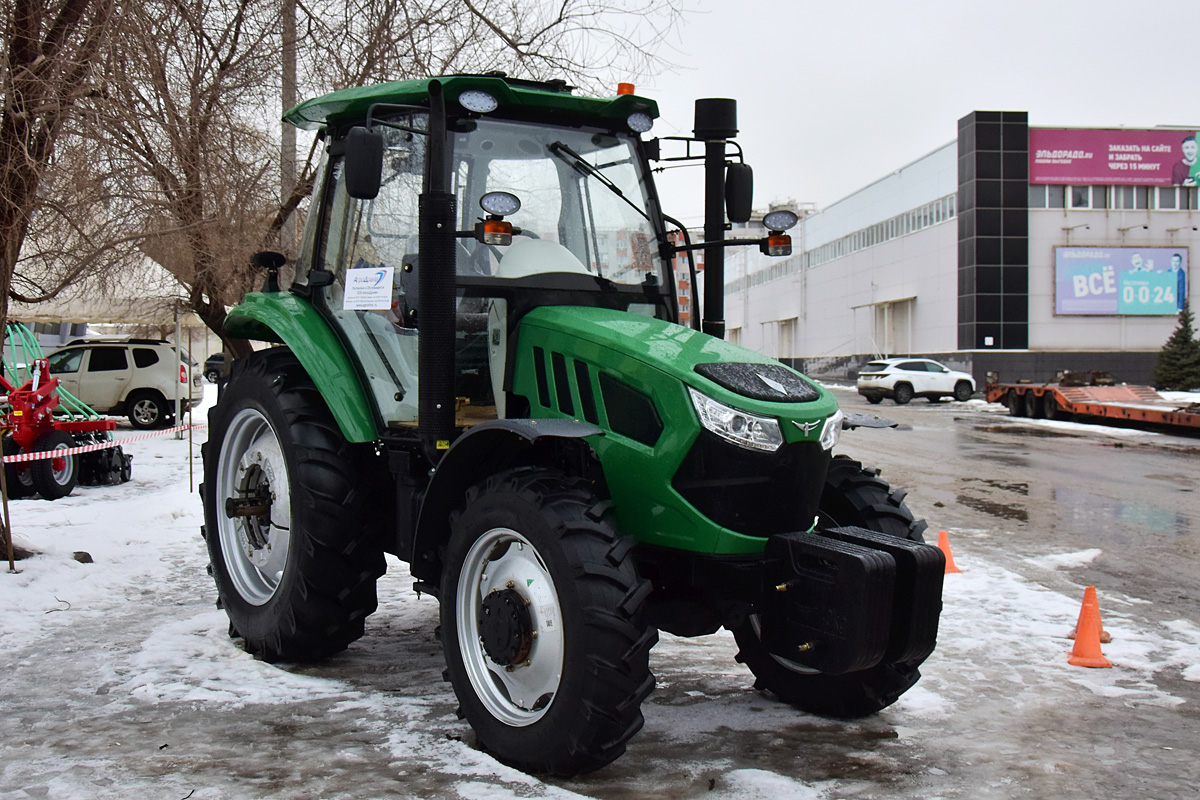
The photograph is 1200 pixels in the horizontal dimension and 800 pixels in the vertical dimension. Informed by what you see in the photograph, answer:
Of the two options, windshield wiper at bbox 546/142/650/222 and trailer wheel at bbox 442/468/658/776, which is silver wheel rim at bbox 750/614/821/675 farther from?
windshield wiper at bbox 546/142/650/222

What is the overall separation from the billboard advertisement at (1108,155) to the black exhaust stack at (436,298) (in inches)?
1761

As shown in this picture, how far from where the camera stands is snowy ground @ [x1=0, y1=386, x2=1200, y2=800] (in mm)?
3863

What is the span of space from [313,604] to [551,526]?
1.85 m

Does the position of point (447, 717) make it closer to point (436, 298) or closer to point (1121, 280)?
point (436, 298)

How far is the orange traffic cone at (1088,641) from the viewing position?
18.4 ft

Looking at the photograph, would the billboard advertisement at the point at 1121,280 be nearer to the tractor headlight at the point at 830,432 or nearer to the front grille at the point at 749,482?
the tractor headlight at the point at 830,432

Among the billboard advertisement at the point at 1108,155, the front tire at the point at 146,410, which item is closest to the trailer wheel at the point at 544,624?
the front tire at the point at 146,410

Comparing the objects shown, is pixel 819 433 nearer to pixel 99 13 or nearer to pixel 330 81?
pixel 99 13

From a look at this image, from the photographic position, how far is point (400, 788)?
3.78m

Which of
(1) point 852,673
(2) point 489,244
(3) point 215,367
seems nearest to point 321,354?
(2) point 489,244

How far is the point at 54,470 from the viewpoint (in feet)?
39.9

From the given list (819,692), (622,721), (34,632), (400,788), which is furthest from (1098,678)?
(34,632)

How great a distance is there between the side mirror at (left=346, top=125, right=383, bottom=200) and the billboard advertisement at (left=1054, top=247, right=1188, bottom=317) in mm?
45110

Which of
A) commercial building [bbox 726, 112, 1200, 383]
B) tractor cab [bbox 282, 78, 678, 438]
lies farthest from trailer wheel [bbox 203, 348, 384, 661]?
commercial building [bbox 726, 112, 1200, 383]
